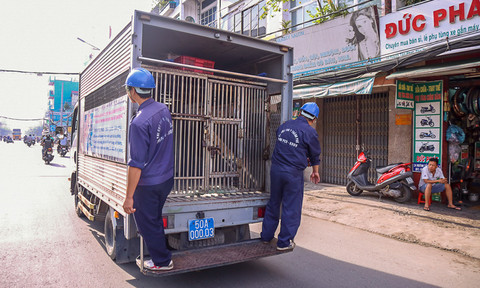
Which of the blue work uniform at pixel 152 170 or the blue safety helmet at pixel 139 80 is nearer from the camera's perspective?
the blue work uniform at pixel 152 170

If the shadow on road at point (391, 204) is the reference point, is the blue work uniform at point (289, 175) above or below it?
above

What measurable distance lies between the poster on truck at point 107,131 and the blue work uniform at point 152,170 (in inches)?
24.5

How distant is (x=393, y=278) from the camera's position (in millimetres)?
3936

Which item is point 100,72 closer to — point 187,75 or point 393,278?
point 187,75

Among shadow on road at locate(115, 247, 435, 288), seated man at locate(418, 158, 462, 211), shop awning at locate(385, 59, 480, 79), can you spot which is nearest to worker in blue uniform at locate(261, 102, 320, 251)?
shadow on road at locate(115, 247, 435, 288)

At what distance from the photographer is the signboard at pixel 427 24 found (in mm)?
6902

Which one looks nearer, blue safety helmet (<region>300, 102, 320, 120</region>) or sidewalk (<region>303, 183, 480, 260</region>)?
blue safety helmet (<region>300, 102, 320, 120</region>)

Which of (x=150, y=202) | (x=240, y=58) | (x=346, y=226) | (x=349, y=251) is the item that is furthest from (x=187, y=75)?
(x=346, y=226)

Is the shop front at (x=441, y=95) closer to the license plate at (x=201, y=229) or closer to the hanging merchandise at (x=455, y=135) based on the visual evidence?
the hanging merchandise at (x=455, y=135)

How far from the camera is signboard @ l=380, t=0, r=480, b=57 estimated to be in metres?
6.90

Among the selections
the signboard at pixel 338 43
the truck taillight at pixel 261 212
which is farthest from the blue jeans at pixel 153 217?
the signboard at pixel 338 43

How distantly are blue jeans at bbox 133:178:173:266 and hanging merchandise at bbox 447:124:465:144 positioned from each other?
679 centimetres

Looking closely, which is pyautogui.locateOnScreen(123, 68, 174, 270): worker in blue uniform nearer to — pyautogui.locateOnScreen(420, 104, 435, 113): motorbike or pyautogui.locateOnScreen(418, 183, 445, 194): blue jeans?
pyautogui.locateOnScreen(418, 183, 445, 194): blue jeans

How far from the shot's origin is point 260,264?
4.31 m
